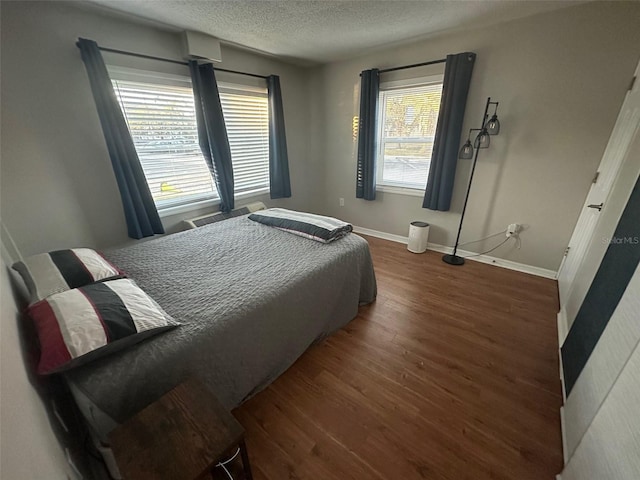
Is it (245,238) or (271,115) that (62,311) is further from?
(271,115)

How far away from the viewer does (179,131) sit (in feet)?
8.79

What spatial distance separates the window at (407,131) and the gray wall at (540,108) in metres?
0.32

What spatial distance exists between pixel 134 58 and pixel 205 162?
1015 mm

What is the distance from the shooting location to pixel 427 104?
2998 millimetres

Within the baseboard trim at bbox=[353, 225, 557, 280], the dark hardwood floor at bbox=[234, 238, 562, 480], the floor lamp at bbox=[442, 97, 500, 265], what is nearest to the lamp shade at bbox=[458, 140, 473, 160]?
the floor lamp at bbox=[442, 97, 500, 265]

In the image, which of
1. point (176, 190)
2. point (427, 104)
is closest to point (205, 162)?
point (176, 190)

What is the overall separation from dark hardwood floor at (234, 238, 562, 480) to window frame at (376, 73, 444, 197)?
63.5 inches

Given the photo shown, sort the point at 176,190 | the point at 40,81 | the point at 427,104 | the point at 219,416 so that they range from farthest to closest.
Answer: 1. the point at 427,104
2. the point at 176,190
3. the point at 40,81
4. the point at 219,416

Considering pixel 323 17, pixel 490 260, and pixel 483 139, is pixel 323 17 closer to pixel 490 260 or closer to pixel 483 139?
pixel 483 139

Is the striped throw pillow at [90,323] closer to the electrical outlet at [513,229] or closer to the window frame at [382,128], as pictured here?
the window frame at [382,128]

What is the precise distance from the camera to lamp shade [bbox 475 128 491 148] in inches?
99.6

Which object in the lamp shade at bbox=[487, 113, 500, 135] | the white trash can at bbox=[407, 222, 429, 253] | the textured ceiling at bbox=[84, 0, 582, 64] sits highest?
the textured ceiling at bbox=[84, 0, 582, 64]

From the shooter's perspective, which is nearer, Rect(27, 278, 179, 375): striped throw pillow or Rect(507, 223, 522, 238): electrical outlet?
Rect(27, 278, 179, 375): striped throw pillow

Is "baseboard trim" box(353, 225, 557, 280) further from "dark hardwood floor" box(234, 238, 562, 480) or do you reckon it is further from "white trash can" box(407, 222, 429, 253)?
"dark hardwood floor" box(234, 238, 562, 480)
